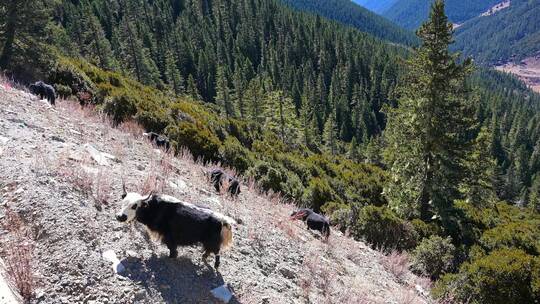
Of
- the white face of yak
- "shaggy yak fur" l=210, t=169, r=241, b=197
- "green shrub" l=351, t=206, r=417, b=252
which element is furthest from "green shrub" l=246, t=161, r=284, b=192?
the white face of yak

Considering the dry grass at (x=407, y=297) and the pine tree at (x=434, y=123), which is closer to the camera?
the dry grass at (x=407, y=297)

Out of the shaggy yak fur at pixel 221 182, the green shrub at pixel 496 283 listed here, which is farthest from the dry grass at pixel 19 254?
the green shrub at pixel 496 283

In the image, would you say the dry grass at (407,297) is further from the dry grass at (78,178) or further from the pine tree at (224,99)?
the pine tree at (224,99)

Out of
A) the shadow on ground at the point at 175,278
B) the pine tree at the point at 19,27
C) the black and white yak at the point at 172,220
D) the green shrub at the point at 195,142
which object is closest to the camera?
the shadow on ground at the point at 175,278

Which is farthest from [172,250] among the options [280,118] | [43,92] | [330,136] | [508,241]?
[330,136]

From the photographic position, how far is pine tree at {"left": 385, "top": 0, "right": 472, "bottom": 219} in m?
16.3

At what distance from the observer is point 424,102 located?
1633cm

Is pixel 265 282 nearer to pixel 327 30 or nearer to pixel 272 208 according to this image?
pixel 272 208

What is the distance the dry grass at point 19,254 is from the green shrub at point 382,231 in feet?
26.8

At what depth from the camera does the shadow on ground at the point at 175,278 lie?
399 centimetres

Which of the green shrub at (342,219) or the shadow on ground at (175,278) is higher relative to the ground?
the shadow on ground at (175,278)

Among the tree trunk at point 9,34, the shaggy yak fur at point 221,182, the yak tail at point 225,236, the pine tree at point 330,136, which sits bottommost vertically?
the pine tree at point 330,136

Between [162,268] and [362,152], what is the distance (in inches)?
2469

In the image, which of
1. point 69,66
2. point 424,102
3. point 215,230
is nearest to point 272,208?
point 215,230
